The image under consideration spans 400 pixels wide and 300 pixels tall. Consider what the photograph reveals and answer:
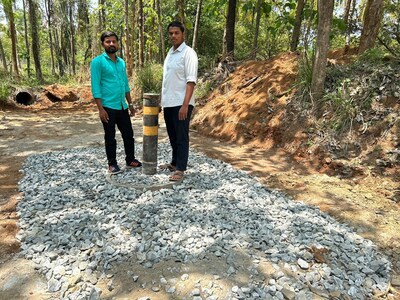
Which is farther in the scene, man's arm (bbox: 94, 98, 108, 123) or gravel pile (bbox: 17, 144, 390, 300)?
man's arm (bbox: 94, 98, 108, 123)

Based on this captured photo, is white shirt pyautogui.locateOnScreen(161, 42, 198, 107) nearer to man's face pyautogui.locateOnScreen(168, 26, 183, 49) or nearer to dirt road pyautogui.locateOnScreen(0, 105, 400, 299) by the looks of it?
man's face pyautogui.locateOnScreen(168, 26, 183, 49)

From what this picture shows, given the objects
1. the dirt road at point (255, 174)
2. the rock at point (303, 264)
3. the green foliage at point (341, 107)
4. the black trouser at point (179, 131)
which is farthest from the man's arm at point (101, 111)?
the green foliage at point (341, 107)

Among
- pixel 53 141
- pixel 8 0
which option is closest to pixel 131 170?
pixel 53 141

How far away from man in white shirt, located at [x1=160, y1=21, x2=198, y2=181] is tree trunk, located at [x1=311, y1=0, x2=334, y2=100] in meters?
2.85

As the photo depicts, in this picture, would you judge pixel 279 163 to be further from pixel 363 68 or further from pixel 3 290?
pixel 3 290

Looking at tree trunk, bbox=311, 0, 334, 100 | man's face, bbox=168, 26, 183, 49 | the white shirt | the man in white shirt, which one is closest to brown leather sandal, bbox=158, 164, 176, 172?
the man in white shirt

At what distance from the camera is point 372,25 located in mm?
5965

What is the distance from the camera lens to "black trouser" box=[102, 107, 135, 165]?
3891 mm

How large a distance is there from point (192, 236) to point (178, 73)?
1.83m

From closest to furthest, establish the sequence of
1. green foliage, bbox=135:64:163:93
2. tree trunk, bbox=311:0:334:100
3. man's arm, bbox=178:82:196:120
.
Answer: man's arm, bbox=178:82:196:120 → tree trunk, bbox=311:0:334:100 → green foliage, bbox=135:64:163:93

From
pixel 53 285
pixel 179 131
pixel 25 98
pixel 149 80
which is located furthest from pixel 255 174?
pixel 25 98

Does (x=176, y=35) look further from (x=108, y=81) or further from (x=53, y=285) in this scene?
(x=53, y=285)

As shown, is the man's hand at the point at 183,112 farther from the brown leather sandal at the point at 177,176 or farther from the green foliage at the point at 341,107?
the green foliage at the point at 341,107

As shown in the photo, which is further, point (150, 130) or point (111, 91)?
point (150, 130)
